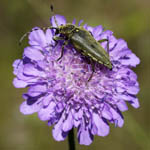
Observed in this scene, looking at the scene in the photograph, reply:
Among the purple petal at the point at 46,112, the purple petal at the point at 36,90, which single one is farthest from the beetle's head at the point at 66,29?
the purple petal at the point at 46,112

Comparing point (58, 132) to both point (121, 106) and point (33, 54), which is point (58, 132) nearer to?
point (121, 106)

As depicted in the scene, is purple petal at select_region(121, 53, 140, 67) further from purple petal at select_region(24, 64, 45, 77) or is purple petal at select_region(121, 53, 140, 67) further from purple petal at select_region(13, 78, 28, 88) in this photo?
purple petal at select_region(13, 78, 28, 88)

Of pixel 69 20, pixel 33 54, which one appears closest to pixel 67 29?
pixel 33 54

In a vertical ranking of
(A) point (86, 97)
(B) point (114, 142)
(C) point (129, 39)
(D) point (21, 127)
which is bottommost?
(B) point (114, 142)

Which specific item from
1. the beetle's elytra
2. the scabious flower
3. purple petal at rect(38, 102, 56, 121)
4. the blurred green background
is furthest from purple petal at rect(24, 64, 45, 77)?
the blurred green background
